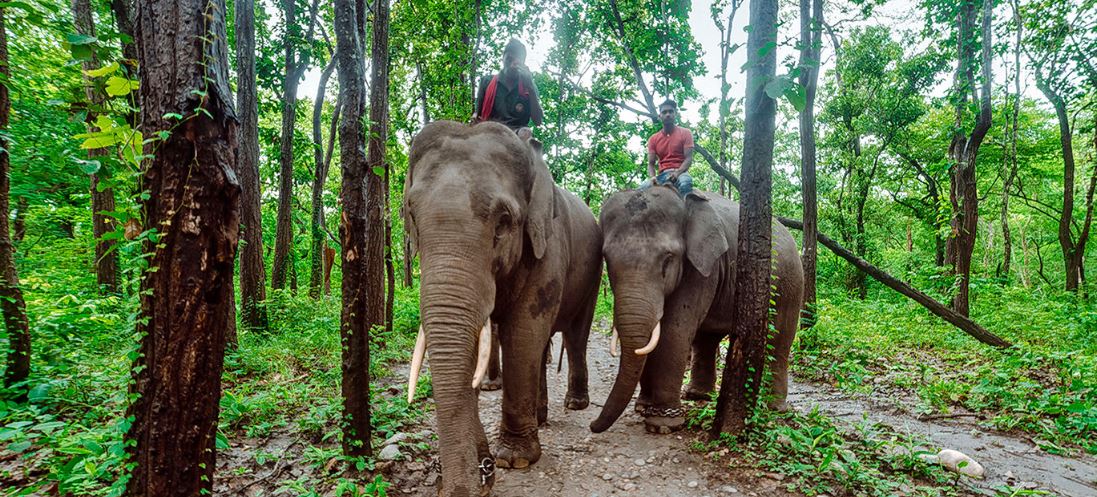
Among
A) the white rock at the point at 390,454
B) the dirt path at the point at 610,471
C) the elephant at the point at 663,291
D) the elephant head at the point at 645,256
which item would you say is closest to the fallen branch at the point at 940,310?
the elephant at the point at 663,291

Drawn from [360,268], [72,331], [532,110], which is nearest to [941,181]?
[532,110]

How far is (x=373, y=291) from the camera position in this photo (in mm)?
8375

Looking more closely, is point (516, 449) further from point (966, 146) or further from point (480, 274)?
point (966, 146)

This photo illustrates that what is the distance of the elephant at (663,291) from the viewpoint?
541cm

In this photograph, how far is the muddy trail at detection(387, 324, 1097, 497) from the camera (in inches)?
170

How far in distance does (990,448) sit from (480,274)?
18.3ft

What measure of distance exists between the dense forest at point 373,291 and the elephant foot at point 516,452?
126 millimetres

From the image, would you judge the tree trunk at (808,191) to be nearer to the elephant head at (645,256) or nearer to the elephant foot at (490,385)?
the elephant head at (645,256)

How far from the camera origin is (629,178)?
735 inches

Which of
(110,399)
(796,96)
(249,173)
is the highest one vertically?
(249,173)

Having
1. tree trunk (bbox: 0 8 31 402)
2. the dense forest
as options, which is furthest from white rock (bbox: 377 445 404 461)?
tree trunk (bbox: 0 8 31 402)

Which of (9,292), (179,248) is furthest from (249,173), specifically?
(179,248)

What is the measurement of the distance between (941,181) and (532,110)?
21.0 metres

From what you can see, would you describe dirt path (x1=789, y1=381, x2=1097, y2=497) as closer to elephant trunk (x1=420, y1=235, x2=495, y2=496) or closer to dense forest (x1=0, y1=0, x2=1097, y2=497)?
dense forest (x1=0, y1=0, x2=1097, y2=497)
